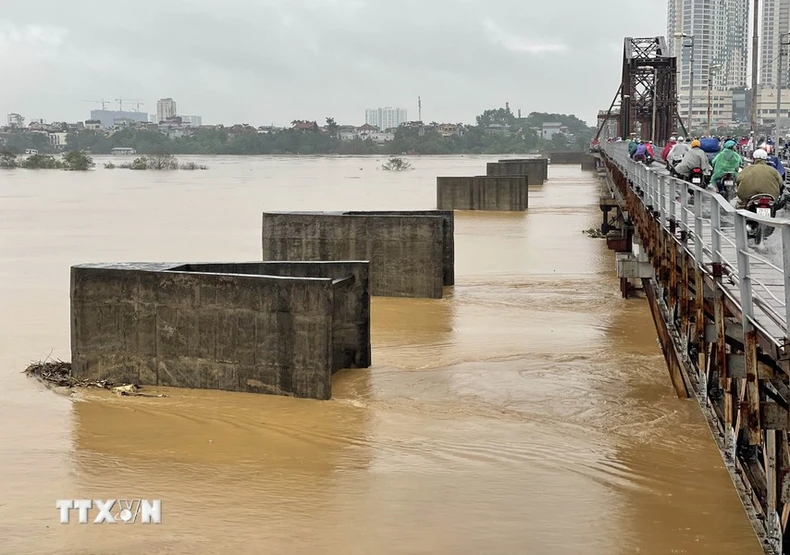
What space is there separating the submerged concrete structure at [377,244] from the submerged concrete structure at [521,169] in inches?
2182

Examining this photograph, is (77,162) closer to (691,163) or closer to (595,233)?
(595,233)

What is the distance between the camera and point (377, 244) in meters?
27.2

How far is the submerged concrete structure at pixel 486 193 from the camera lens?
57.8 metres

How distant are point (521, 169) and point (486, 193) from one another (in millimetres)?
28038

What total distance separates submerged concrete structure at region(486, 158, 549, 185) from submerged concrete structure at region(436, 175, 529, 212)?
24.4 m

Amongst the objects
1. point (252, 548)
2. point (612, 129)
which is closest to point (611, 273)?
point (252, 548)

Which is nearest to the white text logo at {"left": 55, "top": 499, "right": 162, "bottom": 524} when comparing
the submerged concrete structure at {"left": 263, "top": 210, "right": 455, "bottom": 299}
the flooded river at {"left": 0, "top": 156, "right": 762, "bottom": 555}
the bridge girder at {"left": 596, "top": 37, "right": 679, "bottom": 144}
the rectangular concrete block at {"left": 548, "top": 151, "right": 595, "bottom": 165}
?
the flooded river at {"left": 0, "top": 156, "right": 762, "bottom": 555}

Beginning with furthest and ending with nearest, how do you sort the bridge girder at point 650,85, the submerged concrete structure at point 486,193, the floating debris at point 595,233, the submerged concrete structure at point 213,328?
the bridge girder at point 650,85 → the submerged concrete structure at point 486,193 → the floating debris at point 595,233 → the submerged concrete structure at point 213,328

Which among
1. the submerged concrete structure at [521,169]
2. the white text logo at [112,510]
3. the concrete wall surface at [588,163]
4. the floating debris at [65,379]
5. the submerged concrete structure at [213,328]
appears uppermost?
the concrete wall surface at [588,163]

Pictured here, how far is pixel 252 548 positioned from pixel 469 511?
7.54ft

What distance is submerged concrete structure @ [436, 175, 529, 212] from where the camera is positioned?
190ft

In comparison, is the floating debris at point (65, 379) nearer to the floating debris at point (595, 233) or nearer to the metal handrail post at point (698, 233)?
the metal handrail post at point (698, 233)

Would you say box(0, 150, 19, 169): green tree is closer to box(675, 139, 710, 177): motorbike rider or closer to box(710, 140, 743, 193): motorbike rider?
box(675, 139, 710, 177): motorbike rider

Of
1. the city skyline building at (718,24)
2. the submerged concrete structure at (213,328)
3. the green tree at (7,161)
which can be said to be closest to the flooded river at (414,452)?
the submerged concrete structure at (213,328)
